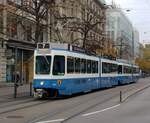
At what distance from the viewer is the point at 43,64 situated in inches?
1154

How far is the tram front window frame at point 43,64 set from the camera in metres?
29.1

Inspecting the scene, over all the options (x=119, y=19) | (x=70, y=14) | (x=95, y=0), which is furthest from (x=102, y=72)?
(x=119, y=19)

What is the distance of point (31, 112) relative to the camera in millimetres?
20297

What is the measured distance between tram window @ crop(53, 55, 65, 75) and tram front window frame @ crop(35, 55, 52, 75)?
1.21 ft

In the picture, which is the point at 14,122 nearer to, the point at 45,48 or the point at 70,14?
the point at 45,48

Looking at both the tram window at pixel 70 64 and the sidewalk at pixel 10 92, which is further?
the sidewalk at pixel 10 92

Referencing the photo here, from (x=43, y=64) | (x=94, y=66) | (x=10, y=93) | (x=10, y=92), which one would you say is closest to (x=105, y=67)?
(x=94, y=66)

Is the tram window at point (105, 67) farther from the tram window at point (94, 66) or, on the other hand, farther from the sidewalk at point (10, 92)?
the sidewalk at point (10, 92)

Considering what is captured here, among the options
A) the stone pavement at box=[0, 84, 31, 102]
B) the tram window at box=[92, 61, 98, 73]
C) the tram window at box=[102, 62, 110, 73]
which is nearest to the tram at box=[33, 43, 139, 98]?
the stone pavement at box=[0, 84, 31, 102]

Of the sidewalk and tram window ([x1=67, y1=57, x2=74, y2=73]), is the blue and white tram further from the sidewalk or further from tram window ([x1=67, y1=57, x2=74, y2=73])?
the sidewalk

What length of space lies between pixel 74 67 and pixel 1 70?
51.3 feet

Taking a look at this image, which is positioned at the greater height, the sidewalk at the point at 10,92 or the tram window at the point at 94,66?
the tram window at the point at 94,66

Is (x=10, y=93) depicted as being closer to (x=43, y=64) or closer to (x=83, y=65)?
(x=83, y=65)

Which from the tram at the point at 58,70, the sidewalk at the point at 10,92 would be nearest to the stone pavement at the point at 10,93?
the sidewalk at the point at 10,92
